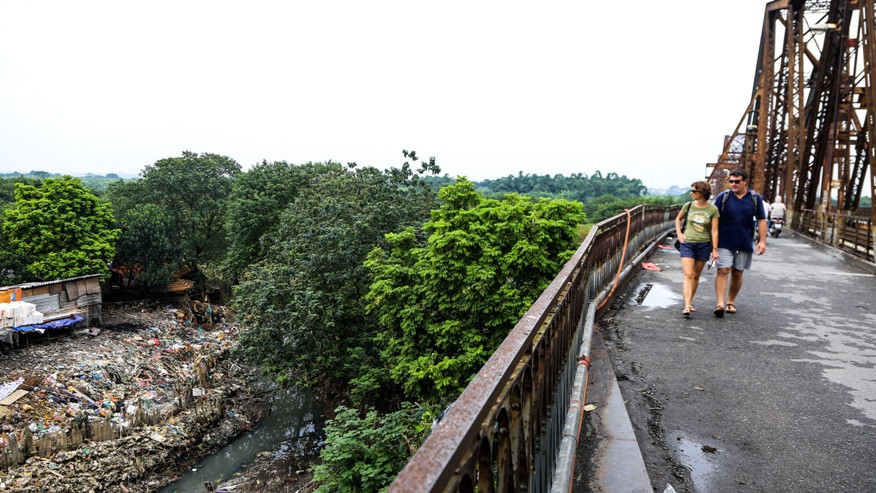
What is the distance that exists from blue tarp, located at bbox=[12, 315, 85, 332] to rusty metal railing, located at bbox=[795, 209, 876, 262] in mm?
27453

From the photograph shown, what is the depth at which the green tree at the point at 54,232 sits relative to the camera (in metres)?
25.5

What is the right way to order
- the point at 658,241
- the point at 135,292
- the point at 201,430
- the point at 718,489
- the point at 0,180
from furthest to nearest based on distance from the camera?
the point at 0,180
the point at 135,292
the point at 201,430
the point at 658,241
the point at 718,489

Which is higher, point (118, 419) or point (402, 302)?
point (402, 302)

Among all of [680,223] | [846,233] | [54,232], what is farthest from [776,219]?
[54,232]

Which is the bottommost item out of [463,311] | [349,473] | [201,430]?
[201,430]

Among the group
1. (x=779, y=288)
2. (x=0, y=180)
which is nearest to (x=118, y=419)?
(x=779, y=288)

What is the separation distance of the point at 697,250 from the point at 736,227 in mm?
518

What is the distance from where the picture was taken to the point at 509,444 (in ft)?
5.64

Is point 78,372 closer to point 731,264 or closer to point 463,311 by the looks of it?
point 463,311

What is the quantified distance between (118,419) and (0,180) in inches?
1824

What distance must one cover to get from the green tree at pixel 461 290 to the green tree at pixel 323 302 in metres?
2.02

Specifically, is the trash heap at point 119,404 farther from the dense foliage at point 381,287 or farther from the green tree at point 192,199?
the green tree at point 192,199

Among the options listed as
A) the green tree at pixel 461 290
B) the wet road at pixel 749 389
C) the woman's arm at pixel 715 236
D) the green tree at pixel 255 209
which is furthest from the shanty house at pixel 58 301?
the woman's arm at pixel 715 236

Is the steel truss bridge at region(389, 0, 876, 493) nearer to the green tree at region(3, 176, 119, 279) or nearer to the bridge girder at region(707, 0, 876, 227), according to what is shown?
the bridge girder at region(707, 0, 876, 227)
